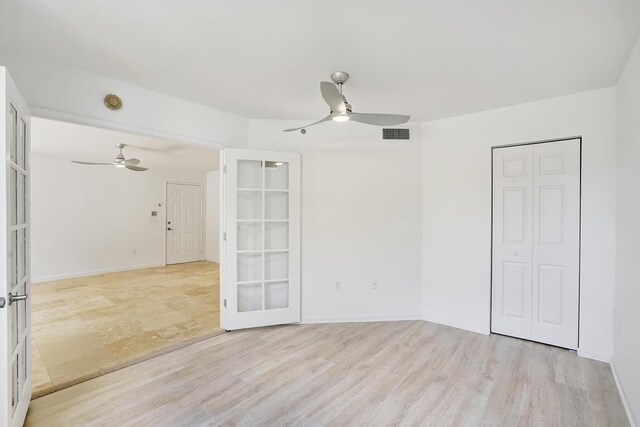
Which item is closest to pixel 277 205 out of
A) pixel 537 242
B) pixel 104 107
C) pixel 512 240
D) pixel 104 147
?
pixel 104 107

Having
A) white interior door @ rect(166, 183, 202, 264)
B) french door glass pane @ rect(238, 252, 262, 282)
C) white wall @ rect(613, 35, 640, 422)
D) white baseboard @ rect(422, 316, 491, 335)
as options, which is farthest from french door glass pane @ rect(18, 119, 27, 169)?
white interior door @ rect(166, 183, 202, 264)

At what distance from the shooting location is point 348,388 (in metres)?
2.29

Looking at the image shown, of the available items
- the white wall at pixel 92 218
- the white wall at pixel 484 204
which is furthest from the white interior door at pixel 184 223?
the white wall at pixel 484 204

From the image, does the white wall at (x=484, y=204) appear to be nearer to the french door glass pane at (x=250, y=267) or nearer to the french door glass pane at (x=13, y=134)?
the french door glass pane at (x=250, y=267)

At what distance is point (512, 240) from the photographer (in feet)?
10.5

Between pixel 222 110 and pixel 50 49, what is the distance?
4.83 ft

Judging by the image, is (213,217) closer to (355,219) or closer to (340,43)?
(355,219)

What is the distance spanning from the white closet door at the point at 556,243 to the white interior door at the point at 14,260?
13.4 ft

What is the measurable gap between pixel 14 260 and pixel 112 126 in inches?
51.8

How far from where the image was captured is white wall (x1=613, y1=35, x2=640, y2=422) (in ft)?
6.39

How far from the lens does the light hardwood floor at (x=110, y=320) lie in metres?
2.62

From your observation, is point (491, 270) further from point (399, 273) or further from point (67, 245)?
point (67, 245)

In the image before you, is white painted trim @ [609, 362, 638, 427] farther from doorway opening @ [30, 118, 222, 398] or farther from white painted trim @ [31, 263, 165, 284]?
white painted trim @ [31, 263, 165, 284]

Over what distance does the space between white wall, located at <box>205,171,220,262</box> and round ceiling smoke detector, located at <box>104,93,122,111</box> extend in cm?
532
